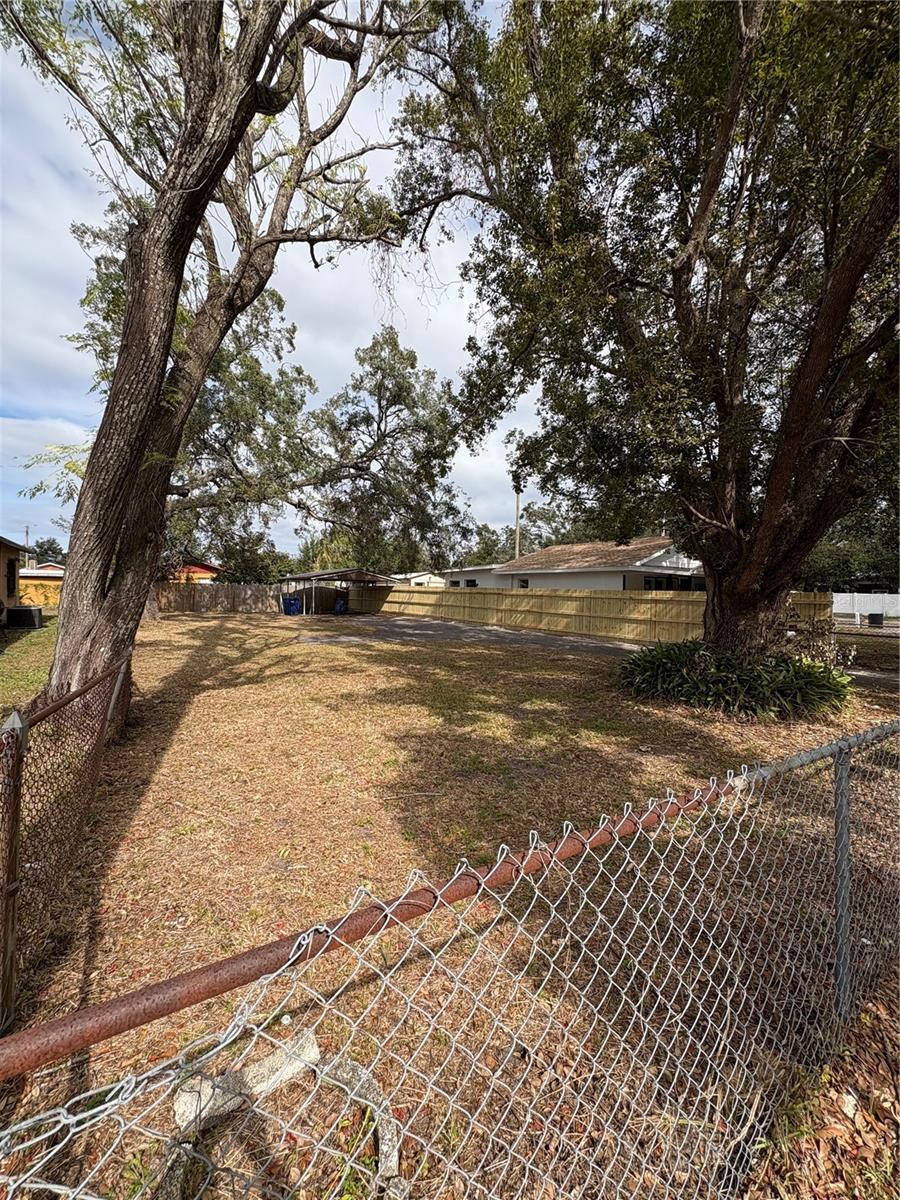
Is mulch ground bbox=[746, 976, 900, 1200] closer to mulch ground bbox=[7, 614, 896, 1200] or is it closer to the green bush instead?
mulch ground bbox=[7, 614, 896, 1200]

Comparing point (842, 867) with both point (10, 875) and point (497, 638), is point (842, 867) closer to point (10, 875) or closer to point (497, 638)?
point (10, 875)

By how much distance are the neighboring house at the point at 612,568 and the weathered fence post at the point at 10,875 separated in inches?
606

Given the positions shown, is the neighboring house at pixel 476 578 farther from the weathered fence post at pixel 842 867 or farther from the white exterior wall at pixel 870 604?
the weathered fence post at pixel 842 867

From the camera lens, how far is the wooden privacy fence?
45.7 ft

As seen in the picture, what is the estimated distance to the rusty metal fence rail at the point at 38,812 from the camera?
1905mm

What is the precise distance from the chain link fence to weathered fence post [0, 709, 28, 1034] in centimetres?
31

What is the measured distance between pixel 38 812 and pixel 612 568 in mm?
17881

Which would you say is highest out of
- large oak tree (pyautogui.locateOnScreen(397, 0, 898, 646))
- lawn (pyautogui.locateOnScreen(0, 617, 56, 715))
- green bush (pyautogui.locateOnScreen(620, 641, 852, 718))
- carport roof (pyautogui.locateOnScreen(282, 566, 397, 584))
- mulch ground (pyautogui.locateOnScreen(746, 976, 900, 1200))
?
large oak tree (pyautogui.locateOnScreen(397, 0, 898, 646))

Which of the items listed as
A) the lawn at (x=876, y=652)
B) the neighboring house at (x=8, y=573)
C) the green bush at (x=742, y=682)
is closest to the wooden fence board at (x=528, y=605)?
the lawn at (x=876, y=652)

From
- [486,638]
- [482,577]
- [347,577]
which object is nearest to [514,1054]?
[486,638]

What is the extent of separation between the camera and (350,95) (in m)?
6.12

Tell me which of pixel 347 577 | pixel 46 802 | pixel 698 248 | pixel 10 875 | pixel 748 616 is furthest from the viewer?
pixel 347 577

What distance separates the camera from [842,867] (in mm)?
2068

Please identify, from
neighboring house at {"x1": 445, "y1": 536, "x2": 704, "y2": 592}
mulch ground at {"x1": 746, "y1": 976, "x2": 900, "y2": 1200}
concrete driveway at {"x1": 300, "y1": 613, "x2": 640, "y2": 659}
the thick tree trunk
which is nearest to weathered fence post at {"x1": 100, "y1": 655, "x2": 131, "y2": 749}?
mulch ground at {"x1": 746, "y1": 976, "x2": 900, "y2": 1200}
